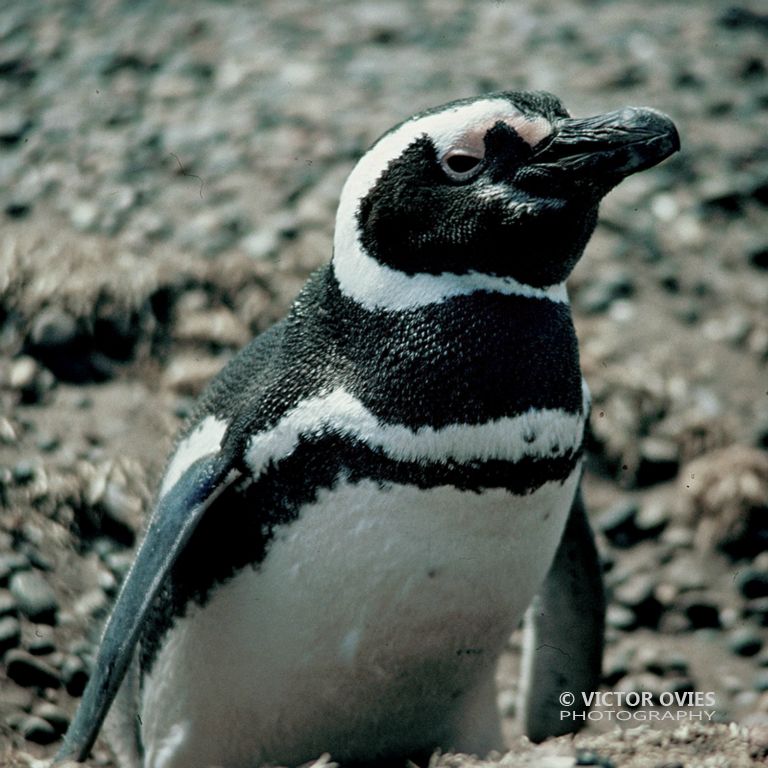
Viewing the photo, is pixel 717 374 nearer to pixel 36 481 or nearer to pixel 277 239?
pixel 277 239

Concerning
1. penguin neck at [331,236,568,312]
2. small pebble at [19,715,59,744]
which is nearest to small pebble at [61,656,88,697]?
small pebble at [19,715,59,744]

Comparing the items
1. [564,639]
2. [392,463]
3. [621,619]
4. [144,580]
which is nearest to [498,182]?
[392,463]

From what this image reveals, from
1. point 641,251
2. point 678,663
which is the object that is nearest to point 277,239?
point 641,251

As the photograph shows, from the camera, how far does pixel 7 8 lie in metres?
4.77

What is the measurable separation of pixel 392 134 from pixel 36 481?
133 cm

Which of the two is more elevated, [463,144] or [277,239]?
[463,144]

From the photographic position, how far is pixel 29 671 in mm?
2324

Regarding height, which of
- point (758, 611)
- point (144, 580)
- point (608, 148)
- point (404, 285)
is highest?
point (608, 148)

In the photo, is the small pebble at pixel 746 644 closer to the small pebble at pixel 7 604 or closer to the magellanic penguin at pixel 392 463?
the magellanic penguin at pixel 392 463

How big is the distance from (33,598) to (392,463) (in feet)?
3.36

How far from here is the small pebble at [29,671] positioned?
7.59 feet

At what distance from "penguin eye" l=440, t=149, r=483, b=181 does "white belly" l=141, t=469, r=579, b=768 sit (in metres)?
0.44

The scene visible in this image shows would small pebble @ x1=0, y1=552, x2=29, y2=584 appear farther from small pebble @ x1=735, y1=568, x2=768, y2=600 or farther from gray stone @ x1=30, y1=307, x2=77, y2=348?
small pebble @ x1=735, y1=568, x2=768, y2=600

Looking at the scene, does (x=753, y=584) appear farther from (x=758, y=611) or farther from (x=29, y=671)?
(x=29, y=671)
